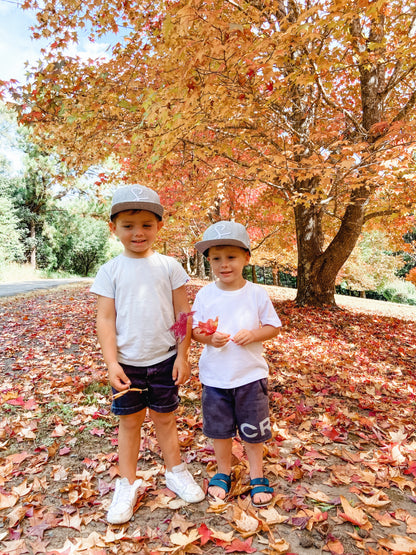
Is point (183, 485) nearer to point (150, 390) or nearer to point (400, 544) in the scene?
point (150, 390)

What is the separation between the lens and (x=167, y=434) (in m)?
2.28

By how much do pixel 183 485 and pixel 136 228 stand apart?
169 cm

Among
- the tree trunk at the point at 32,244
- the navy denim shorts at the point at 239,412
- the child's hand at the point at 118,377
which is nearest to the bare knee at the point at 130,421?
the child's hand at the point at 118,377

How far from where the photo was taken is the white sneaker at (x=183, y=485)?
2.21 metres

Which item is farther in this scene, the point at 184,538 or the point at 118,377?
the point at 118,377

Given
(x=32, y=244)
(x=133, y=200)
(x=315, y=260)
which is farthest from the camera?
(x=32, y=244)

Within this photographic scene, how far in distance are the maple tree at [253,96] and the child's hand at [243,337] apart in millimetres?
2719

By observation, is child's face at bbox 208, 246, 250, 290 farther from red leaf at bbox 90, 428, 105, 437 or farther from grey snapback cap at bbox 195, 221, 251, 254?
red leaf at bbox 90, 428, 105, 437

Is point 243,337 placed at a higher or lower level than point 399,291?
higher

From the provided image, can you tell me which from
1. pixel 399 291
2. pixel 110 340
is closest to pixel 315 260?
pixel 110 340

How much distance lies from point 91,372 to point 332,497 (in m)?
3.49

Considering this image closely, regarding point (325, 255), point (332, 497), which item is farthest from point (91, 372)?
point (325, 255)

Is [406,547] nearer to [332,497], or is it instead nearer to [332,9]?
[332,497]

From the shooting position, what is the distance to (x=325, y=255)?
880cm
